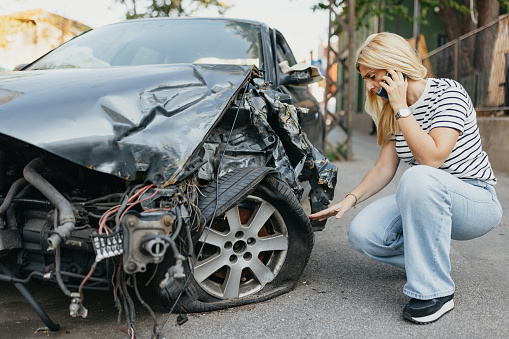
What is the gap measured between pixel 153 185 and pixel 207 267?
23.4 inches

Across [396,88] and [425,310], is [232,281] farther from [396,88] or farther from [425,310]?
[396,88]

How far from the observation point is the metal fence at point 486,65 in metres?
7.75

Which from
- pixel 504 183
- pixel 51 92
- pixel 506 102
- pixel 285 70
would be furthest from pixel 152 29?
pixel 506 102

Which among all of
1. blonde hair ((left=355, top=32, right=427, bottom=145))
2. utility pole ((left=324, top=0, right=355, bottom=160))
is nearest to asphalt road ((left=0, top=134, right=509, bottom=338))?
blonde hair ((left=355, top=32, right=427, bottom=145))

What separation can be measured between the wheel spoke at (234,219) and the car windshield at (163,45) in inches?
58.3

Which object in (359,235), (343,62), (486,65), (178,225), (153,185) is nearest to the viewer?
(178,225)

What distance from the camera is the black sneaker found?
95.0 inches

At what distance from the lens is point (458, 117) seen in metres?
2.47

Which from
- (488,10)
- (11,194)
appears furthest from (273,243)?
(488,10)

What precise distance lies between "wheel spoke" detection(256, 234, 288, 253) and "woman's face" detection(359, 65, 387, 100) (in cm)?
91

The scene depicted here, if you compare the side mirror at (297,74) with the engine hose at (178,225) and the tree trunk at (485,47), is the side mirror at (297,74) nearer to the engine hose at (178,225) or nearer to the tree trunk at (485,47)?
the engine hose at (178,225)

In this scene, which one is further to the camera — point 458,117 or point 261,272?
point 261,272

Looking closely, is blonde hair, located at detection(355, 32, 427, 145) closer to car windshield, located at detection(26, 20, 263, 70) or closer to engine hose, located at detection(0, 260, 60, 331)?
car windshield, located at detection(26, 20, 263, 70)

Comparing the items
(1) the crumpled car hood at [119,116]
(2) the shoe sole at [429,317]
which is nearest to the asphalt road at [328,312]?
(2) the shoe sole at [429,317]
